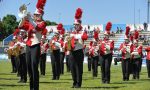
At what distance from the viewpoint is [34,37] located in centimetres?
1362

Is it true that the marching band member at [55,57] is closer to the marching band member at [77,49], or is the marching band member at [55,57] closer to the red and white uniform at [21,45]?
the red and white uniform at [21,45]

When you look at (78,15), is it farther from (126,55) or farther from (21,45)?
(126,55)

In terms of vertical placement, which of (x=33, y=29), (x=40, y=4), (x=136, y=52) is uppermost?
(x=40, y=4)

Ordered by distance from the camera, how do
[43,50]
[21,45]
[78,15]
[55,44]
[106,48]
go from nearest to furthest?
[78,15], [106,48], [21,45], [55,44], [43,50]

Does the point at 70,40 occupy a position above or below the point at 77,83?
above

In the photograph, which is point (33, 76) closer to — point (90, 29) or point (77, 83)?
point (77, 83)

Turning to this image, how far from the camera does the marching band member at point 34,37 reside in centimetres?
1327

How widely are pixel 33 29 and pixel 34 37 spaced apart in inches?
9.7

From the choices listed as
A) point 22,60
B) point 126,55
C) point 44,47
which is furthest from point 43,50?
point 22,60

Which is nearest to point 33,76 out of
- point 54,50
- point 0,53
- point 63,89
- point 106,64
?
point 63,89

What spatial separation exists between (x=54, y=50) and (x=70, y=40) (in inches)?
194

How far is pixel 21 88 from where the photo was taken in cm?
1545

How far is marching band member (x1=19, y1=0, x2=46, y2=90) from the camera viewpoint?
13266mm

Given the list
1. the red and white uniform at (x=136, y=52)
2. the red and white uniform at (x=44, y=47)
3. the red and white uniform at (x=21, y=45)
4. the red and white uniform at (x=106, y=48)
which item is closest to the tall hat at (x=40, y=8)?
the red and white uniform at (x=21, y=45)
